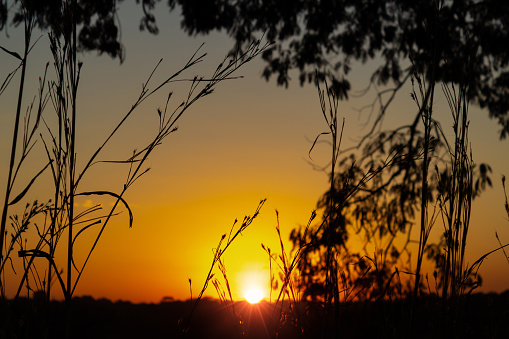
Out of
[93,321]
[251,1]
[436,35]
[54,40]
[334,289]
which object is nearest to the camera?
[54,40]

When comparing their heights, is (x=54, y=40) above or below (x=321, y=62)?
below

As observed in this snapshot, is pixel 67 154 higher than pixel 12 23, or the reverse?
pixel 12 23

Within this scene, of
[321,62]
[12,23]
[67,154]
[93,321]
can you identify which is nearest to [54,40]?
[67,154]

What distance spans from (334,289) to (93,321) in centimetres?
482

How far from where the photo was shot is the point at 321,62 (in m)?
7.90

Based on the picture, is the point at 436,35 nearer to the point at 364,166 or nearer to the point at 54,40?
the point at 54,40

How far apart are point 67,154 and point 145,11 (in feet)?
19.8

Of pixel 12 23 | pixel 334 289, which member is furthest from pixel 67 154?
pixel 12 23

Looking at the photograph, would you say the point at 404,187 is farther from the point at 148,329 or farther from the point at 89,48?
the point at 89,48

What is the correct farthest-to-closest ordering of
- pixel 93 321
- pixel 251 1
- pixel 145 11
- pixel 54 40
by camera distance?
1. pixel 251 1
2. pixel 145 11
3. pixel 93 321
4. pixel 54 40

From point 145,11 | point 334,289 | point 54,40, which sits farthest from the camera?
point 145,11

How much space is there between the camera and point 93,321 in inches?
234

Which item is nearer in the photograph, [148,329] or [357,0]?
[148,329]

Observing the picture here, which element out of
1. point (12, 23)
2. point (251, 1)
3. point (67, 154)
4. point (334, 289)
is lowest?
point (334, 289)
